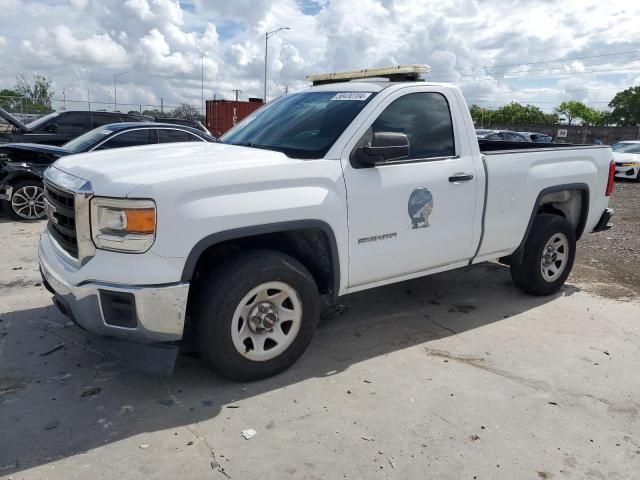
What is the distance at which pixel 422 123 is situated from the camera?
167 inches

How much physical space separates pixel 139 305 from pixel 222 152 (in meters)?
1.28

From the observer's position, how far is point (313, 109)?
4.22 m

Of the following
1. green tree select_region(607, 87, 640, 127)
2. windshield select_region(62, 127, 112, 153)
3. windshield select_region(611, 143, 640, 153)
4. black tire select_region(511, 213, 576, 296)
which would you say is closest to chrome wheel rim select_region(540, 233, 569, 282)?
black tire select_region(511, 213, 576, 296)

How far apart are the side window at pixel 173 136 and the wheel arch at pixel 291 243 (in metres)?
6.25

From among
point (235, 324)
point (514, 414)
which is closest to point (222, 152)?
point (235, 324)

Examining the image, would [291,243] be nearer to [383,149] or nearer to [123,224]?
[383,149]

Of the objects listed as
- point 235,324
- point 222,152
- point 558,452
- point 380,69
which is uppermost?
point 380,69

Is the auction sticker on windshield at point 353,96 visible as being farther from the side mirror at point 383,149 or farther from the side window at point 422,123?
the side mirror at point 383,149

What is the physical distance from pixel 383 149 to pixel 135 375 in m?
2.24

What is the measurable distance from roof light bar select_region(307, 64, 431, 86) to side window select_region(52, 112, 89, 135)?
25.8ft

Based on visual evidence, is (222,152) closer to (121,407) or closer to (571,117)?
(121,407)

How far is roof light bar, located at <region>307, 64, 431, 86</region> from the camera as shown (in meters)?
4.34

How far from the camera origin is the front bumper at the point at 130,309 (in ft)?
9.89

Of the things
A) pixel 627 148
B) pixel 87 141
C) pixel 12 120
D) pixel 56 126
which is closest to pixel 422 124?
pixel 87 141
